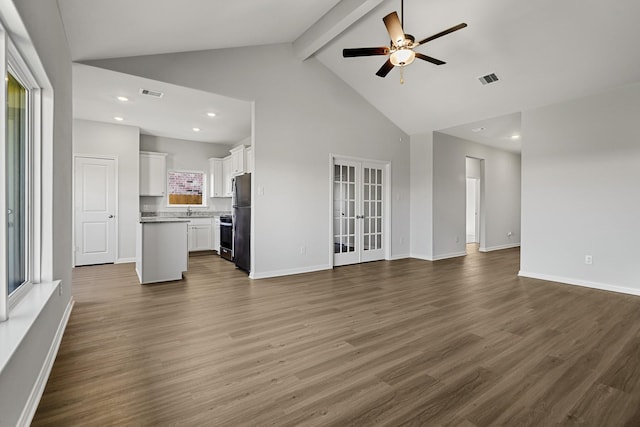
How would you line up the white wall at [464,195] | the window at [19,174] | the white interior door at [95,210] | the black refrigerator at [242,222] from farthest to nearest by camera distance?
the white wall at [464,195] < the white interior door at [95,210] < the black refrigerator at [242,222] < the window at [19,174]

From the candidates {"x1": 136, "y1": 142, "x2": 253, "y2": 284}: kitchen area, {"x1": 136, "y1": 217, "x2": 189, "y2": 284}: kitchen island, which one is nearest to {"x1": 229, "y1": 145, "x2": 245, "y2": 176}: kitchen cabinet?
{"x1": 136, "y1": 142, "x2": 253, "y2": 284}: kitchen area

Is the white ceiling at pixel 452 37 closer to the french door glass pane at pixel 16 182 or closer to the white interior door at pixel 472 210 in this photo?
the french door glass pane at pixel 16 182

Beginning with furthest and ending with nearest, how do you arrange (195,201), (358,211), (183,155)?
1. (195,201)
2. (183,155)
3. (358,211)

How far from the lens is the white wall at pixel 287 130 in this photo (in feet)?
14.3

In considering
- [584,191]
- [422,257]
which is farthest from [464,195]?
[584,191]

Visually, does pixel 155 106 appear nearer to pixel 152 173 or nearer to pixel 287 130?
pixel 287 130

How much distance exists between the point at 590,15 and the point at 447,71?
167cm

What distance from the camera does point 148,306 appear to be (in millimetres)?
3400

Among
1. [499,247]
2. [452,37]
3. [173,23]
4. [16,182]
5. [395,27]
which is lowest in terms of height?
[499,247]

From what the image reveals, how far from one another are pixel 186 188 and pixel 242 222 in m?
3.07

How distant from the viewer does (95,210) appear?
19.3 feet

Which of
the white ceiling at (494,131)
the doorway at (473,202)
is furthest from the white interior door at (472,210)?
the white ceiling at (494,131)

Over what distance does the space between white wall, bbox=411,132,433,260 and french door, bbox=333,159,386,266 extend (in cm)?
78

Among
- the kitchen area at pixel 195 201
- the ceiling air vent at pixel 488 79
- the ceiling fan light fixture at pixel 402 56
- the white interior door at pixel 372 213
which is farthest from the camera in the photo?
the white interior door at pixel 372 213
